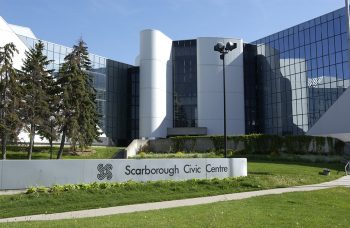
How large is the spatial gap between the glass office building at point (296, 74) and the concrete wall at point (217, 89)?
222cm

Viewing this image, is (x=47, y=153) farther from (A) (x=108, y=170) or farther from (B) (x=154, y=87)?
(A) (x=108, y=170)

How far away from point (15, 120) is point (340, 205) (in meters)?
26.5

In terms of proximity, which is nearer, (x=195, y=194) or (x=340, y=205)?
(x=340, y=205)

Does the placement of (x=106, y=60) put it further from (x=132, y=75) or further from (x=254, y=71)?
(x=254, y=71)

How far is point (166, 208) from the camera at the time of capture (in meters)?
14.0

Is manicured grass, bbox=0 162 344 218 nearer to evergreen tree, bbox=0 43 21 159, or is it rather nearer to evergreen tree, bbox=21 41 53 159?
evergreen tree, bbox=0 43 21 159

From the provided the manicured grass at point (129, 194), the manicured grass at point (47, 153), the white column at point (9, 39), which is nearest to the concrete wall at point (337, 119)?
the manicured grass at point (47, 153)

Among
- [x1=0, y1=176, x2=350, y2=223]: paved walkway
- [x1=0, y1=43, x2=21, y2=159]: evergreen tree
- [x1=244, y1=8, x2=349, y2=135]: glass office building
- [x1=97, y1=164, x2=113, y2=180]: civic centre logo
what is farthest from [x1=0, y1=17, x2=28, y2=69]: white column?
[x1=0, y1=176, x2=350, y2=223]: paved walkway

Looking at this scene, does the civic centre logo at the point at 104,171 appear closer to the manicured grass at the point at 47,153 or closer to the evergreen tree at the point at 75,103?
the evergreen tree at the point at 75,103

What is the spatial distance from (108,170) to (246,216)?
27.2 ft

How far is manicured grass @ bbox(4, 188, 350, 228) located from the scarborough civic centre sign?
545cm

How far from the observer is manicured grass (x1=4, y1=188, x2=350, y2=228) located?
424 inches

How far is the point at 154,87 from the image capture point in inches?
2527

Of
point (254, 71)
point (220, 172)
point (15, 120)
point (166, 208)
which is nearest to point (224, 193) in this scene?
point (220, 172)
